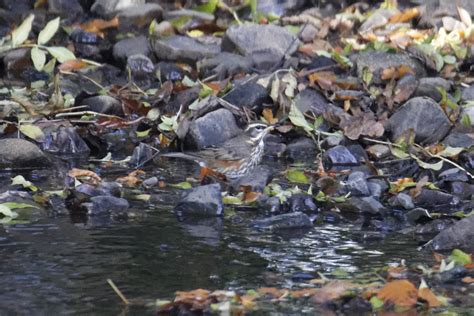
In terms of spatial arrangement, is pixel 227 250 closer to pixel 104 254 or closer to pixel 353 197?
pixel 104 254

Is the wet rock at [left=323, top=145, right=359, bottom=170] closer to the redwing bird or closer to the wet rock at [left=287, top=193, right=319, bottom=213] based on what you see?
the redwing bird

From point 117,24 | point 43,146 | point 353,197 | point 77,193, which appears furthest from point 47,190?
point 117,24

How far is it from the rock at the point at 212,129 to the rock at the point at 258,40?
2329mm

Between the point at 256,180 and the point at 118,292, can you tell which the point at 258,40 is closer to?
the point at 256,180

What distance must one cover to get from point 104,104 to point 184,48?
97.5 inches

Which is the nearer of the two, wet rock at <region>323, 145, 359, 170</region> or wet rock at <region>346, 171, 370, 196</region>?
wet rock at <region>346, 171, 370, 196</region>

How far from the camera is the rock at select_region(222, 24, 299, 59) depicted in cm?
1346

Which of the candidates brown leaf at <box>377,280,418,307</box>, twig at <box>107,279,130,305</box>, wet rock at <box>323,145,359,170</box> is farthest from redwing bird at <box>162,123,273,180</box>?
brown leaf at <box>377,280,418,307</box>

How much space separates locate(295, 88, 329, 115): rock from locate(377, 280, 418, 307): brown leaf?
5480mm

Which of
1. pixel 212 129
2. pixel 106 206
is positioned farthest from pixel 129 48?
pixel 106 206

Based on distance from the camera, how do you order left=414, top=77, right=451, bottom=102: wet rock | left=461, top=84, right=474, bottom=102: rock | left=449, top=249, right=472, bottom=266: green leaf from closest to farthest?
left=449, top=249, right=472, bottom=266: green leaf < left=414, top=77, right=451, bottom=102: wet rock < left=461, top=84, right=474, bottom=102: rock

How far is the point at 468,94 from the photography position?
11953 millimetres

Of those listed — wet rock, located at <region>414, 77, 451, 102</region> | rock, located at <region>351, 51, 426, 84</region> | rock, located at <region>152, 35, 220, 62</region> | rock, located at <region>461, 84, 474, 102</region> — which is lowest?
rock, located at <region>461, 84, 474, 102</region>

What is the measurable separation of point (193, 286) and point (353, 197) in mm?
2592
